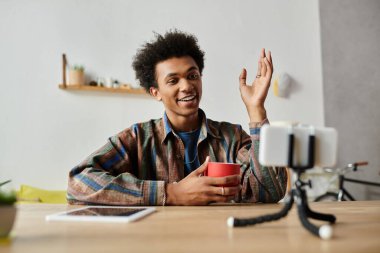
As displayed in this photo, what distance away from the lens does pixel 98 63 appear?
10.1 ft

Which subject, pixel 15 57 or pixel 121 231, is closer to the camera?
pixel 121 231

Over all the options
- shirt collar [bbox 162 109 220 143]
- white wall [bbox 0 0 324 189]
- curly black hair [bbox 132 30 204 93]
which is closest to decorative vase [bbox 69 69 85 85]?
white wall [bbox 0 0 324 189]

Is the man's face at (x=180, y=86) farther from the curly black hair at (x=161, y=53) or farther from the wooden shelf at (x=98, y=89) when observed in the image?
the wooden shelf at (x=98, y=89)

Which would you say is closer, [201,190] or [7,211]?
[7,211]

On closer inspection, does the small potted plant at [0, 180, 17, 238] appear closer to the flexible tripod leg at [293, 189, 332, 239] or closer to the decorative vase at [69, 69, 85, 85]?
the flexible tripod leg at [293, 189, 332, 239]

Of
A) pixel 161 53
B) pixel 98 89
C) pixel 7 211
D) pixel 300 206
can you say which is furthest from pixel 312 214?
pixel 98 89

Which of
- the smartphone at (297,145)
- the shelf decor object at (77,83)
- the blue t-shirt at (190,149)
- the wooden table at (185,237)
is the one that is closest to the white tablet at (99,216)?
the wooden table at (185,237)

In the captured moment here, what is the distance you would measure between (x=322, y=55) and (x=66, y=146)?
2.51 m

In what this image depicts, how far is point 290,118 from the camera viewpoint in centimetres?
353

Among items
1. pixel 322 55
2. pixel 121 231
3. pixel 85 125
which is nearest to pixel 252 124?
Answer: pixel 121 231

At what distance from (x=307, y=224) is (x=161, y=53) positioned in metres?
1.25

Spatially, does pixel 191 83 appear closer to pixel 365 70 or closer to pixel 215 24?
pixel 215 24

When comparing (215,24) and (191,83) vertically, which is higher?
(215,24)

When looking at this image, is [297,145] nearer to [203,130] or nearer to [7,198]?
[7,198]
